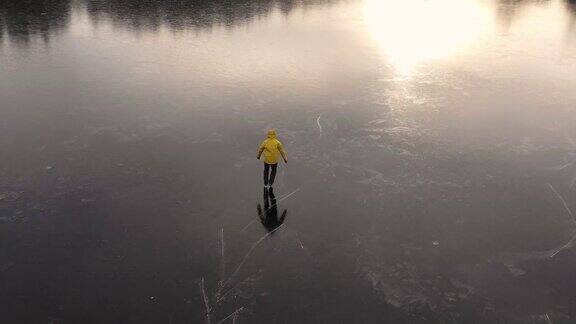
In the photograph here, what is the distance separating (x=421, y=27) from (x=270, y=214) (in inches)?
688

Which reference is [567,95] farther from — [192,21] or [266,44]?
[192,21]

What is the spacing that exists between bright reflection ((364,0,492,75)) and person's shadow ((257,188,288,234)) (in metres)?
8.94

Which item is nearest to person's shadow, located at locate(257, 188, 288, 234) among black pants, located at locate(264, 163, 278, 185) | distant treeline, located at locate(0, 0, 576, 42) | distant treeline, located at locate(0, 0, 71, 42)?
black pants, located at locate(264, 163, 278, 185)

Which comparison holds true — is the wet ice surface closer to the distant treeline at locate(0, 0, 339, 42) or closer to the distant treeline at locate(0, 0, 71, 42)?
the distant treeline at locate(0, 0, 71, 42)

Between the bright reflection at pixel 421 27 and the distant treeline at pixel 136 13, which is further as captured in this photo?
the distant treeline at pixel 136 13

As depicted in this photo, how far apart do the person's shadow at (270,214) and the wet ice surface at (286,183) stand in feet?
0.19

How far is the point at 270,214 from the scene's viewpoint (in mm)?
8727

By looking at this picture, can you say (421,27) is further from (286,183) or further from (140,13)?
(286,183)

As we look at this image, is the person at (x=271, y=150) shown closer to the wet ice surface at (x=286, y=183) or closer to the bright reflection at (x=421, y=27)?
the wet ice surface at (x=286, y=183)

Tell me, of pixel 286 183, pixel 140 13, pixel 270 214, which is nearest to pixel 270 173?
pixel 286 183

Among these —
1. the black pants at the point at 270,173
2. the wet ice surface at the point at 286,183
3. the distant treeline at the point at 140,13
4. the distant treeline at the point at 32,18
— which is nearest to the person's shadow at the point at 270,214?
the wet ice surface at the point at 286,183

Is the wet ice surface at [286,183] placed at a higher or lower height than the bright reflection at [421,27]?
lower

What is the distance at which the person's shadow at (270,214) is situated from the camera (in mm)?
8438

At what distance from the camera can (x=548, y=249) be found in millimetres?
7887
